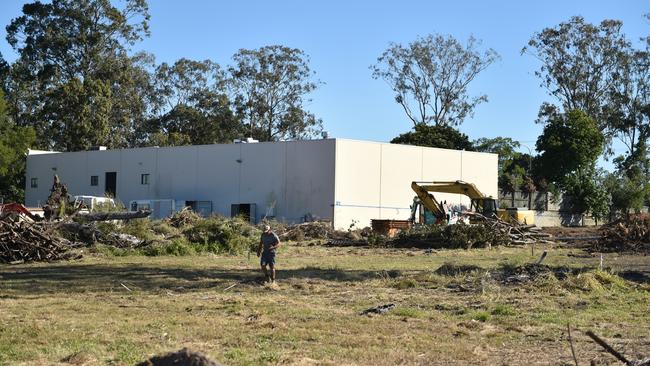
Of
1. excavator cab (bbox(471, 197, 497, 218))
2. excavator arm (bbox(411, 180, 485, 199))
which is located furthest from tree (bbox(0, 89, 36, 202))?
excavator cab (bbox(471, 197, 497, 218))

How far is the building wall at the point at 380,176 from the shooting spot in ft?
163

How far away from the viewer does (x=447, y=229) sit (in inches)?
1319

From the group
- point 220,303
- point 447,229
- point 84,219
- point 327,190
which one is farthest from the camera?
point 327,190

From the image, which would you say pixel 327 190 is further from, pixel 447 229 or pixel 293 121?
pixel 293 121

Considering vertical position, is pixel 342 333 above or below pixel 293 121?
below

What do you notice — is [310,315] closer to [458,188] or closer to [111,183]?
[458,188]

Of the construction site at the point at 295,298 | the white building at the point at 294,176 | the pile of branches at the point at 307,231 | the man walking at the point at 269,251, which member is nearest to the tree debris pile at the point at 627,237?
the construction site at the point at 295,298

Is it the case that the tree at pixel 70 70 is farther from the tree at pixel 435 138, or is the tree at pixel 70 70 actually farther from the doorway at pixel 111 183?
the tree at pixel 435 138

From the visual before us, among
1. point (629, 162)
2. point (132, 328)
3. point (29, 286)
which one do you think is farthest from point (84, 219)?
point (629, 162)

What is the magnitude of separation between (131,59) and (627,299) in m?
61.8

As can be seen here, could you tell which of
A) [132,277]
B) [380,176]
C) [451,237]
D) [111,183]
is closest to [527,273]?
[132,277]

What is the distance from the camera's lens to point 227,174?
5338 cm

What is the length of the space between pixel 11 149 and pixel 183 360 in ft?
193

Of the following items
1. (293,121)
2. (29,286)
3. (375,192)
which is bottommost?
(29,286)
